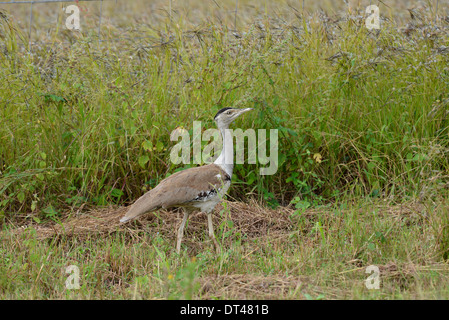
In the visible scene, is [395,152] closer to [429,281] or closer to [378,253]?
[378,253]

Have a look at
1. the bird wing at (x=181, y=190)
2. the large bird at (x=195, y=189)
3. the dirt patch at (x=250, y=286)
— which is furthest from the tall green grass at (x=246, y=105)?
the dirt patch at (x=250, y=286)

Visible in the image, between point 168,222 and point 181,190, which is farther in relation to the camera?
point 168,222

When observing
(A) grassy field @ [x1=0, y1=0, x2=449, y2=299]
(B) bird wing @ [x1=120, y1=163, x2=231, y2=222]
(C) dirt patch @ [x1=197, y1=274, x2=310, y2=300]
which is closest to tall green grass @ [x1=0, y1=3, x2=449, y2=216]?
(A) grassy field @ [x1=0, y1=0, x2=449, y2=299]

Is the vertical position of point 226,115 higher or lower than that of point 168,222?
higher

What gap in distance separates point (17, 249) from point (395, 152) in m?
3.73

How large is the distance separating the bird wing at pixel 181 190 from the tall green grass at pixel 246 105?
0.78 meters

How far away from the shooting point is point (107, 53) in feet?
21.4

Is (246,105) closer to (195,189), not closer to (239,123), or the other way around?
(239,123)

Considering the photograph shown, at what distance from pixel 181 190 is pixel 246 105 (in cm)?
148

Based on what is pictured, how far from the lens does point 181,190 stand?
505 centimetres

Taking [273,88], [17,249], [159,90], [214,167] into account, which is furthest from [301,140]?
[17,249]

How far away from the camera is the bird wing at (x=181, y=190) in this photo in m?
4.99

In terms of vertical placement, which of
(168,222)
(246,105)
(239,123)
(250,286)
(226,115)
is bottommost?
(250,286)

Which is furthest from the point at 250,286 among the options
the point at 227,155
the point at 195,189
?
the point at 227,155
